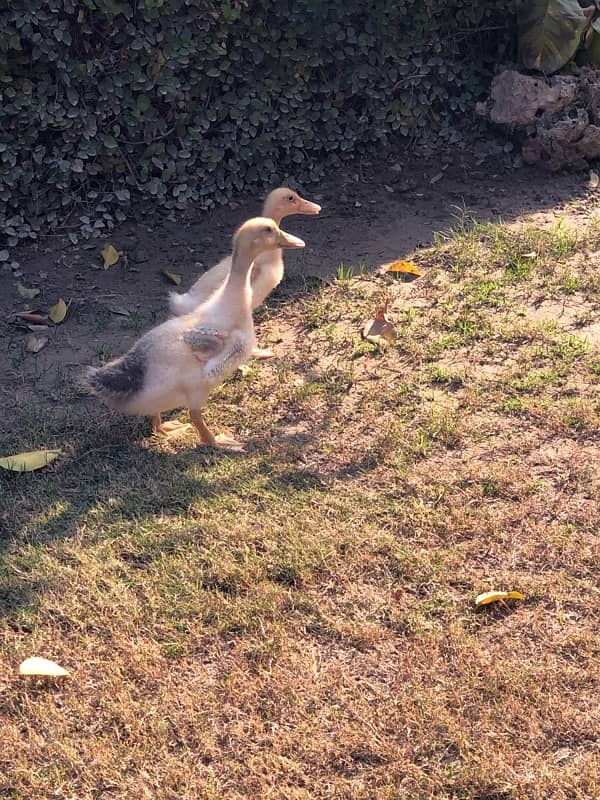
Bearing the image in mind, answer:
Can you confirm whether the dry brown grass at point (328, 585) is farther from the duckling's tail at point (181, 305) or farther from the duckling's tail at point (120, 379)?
the duckling's tail at point (181, 305)

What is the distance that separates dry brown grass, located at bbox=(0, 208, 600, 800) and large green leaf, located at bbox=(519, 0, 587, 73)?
2968 millimetres

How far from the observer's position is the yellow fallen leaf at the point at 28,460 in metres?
4.46

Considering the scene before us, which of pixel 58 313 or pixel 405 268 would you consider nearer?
pixel 58 313

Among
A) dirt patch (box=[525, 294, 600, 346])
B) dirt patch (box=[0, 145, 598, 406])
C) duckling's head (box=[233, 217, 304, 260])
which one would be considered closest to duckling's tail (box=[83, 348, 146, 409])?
dirt patch (box=[0, 145, 598, 406])

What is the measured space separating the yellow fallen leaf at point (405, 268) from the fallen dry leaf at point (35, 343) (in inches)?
90.4

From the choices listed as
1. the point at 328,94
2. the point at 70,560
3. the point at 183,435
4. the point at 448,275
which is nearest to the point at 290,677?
the point at 70,560

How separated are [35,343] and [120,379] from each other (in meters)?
1.32

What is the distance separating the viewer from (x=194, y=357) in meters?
4.61

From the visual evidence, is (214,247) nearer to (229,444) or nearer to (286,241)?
(286,241)

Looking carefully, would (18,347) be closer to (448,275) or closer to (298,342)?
(298,342)

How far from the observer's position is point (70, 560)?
396 cm

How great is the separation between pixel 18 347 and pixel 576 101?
4.75m

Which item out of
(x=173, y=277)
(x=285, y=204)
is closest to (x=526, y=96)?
(x=285, y=204)

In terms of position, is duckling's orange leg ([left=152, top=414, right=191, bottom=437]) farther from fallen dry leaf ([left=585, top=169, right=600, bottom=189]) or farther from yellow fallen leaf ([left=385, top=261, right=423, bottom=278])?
fallen dry leaf ([left=585, top=169, right=600, bottom=189])
